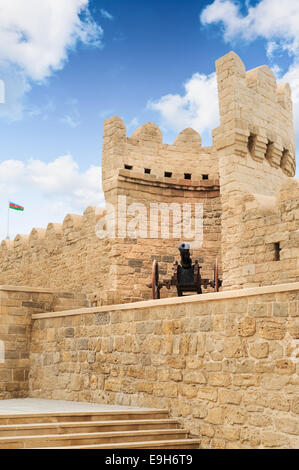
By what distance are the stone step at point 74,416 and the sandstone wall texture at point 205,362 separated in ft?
1.49

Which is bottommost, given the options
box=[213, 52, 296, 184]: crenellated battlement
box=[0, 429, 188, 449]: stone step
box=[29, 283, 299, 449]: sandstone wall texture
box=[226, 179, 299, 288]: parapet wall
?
box=[0, 429, 188, 449]: stone step

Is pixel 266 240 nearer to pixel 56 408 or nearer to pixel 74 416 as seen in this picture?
pixel 56 408

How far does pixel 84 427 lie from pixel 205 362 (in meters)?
1.50

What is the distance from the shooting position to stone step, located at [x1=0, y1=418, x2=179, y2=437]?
5.34 metres

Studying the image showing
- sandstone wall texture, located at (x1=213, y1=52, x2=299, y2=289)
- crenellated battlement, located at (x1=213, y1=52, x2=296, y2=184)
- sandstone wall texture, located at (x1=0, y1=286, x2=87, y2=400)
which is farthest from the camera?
crenellated battlement, located at (x1=213, y1=52, x2=296, y2=184)

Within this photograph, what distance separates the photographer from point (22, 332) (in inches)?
382

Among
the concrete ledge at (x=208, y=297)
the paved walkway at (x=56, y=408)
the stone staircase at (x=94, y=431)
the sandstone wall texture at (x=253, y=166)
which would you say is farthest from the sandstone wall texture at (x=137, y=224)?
the stone staircase at (x=94, y=431)

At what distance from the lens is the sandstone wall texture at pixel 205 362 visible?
5.09 meters

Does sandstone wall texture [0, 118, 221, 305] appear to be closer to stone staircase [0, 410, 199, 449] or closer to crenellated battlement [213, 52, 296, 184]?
crenellated battlement [213, 52, 296, 184]

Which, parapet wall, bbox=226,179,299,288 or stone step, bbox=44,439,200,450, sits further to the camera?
parapet wall, bbox=226,179,299,288

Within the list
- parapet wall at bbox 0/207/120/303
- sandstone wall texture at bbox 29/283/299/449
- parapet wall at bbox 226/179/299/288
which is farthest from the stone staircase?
parapet wall at bbox 0/207/120/303

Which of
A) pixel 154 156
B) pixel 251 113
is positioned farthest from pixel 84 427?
pixel 154 156

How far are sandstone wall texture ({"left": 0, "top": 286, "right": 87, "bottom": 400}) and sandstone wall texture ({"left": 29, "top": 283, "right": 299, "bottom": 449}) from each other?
1464 millimetres
